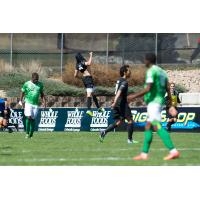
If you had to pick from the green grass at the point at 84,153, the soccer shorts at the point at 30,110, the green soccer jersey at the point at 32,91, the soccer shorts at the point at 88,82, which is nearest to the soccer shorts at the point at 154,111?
the green grass at the point at 84,153

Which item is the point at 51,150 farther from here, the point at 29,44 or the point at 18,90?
the point at 29,44

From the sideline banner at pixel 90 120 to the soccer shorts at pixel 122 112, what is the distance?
35.5 feet

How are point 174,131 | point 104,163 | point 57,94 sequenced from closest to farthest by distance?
1. point 104,163
2. point 174,131
3. point 57,94

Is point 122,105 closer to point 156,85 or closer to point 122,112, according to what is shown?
point 122,112

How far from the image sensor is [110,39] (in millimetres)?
47000

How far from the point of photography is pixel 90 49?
48312mm

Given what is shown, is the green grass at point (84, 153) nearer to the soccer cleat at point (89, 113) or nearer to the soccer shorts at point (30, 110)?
the soccer shorts at point (30, 110)

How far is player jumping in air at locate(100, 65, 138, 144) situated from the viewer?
76.0 ft

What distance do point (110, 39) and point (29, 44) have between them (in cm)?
458

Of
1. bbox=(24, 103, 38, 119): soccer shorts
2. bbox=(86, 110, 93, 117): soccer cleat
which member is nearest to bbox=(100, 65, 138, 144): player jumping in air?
bbox=(24, 103, 38, 119): soccer shorts

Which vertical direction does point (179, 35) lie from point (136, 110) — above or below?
above

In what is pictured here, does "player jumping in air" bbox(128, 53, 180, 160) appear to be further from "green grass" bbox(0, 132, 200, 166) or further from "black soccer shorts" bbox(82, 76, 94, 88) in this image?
"black soccer shorts" bbox(82, 76, 94, 88)

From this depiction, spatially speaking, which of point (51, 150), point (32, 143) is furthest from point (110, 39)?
point (51, 150)

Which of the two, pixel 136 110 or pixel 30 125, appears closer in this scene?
pixel 30 125
